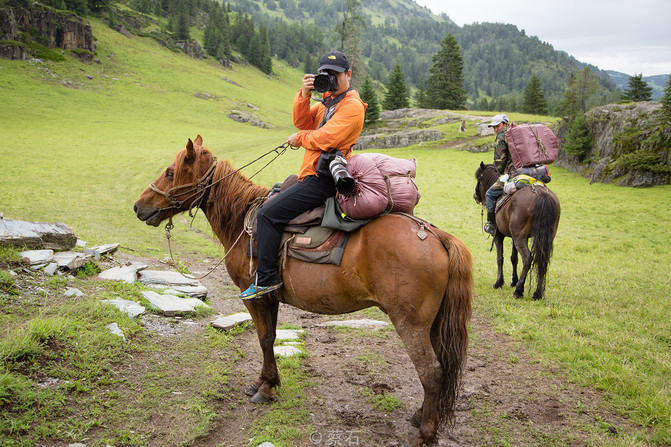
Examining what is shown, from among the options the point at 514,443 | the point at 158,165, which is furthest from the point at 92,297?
the point at 158,165

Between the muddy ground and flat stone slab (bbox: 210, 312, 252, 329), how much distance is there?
232 mm

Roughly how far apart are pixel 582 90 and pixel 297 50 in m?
108

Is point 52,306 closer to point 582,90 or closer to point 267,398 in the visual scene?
point 267,398

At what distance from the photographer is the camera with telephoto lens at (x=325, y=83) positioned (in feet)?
14.0

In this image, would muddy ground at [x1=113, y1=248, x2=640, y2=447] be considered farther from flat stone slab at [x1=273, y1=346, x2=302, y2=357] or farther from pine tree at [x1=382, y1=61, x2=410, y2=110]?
pine tree at [x1=382, y1=61, x2=410, y2=110]

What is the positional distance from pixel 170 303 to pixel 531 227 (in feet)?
25.8

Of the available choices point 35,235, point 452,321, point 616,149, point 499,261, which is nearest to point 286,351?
point 452,321

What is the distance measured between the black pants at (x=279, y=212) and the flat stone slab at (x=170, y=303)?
10.6 ft

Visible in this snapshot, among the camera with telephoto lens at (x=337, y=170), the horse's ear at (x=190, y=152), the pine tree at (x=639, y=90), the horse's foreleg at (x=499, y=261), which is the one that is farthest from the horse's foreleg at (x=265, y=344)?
the pine tree at (x=639, y=90)

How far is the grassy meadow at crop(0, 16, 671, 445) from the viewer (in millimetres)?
6020

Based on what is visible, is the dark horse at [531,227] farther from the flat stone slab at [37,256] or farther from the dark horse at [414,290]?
the flat stone slab at [37,256]

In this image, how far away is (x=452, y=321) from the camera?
13.4ft

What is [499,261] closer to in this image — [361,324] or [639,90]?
[361,324]

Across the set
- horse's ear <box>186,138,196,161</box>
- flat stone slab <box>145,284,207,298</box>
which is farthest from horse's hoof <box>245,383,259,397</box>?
flat stone slab <box>145,284,207,298</box>
